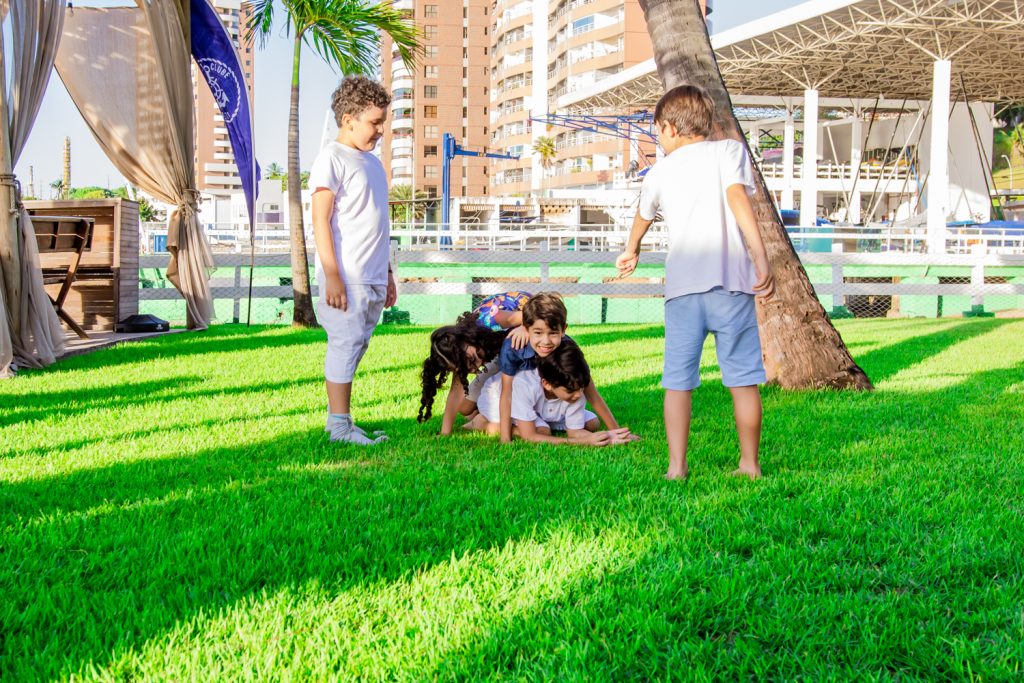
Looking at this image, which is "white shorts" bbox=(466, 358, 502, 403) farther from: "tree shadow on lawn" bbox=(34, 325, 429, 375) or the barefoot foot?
"tree shadow on lawn" bbox=(34, 325, 429, 375)

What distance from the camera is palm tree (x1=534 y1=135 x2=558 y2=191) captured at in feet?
240

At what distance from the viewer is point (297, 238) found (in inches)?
519

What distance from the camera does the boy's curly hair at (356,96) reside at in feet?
14.6

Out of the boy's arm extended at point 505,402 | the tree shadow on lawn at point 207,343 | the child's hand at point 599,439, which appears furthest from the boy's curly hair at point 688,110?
the tree shadow on lawn at point 207,343

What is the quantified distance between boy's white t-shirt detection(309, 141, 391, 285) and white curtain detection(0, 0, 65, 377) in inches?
167

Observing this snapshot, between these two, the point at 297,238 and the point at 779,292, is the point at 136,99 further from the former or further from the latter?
the point at 779,292

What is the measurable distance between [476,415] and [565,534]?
2.20 m

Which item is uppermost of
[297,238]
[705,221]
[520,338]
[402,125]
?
[402,125]

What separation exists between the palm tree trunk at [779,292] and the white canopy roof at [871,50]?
81.7 ft

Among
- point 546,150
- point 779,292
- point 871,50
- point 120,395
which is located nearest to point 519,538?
point 779,292

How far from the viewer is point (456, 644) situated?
2.18 meters

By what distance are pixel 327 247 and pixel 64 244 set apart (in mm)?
7975

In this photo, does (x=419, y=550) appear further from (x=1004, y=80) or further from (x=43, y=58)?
(x=1004, y=80)

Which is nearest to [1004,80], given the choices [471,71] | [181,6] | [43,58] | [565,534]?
[181,6]
